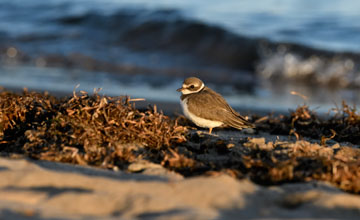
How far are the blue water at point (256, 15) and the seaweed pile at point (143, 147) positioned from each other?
10.7m

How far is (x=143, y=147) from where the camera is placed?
4262 mm

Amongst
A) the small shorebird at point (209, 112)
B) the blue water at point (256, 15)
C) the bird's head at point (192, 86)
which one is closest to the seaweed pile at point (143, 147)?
the small shorebird at point (209, 112)

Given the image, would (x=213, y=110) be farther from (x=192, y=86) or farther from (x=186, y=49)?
(x=186, y=49)

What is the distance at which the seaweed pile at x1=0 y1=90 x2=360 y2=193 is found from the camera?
3674 mm

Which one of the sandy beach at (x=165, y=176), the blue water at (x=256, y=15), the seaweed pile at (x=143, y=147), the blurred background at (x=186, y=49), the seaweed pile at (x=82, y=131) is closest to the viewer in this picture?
the sandy beach at (x=165, y=176)

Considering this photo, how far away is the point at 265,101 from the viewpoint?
9.77 m

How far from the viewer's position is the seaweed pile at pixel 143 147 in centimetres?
367

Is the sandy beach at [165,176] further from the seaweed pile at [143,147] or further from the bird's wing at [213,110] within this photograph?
the bird's wing at [213,110]

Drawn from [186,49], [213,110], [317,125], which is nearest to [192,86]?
[213,110]

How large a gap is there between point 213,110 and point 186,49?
10139mm

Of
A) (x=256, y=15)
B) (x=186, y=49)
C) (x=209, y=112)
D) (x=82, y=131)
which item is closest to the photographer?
(x=82, y=131)

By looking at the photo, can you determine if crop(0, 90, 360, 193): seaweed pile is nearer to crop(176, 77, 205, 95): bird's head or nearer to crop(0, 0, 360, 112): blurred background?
crop(176, 77, 205, 95): bird's head

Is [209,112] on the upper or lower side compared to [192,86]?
lower

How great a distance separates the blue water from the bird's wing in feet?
31.8
